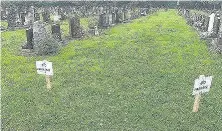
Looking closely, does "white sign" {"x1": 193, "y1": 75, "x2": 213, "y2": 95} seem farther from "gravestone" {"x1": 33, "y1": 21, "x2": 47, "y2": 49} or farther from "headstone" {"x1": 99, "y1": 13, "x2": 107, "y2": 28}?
"headstone" {"x1": 99, "y1": 13, "x2": 107, "y2": 28}

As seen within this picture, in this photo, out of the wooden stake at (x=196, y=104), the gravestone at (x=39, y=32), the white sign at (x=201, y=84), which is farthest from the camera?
the gravestone at (x=39, y=32)

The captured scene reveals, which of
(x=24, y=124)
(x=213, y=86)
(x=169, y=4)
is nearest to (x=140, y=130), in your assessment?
(x=24, y=124)

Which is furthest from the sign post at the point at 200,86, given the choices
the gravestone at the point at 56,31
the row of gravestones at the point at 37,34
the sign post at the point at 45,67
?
the gravestone at the point at 56,31

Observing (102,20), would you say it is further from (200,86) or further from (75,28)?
(200,86)

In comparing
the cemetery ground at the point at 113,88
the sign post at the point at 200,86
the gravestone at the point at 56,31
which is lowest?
the cemetery ground at the point at 113,88

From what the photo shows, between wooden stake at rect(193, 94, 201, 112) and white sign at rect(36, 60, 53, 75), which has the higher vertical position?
white sign at rect(36, 60, 53, 75)

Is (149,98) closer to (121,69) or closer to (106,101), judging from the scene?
(106,101)

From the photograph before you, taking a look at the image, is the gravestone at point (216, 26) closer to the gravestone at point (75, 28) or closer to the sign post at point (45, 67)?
the gravestone at point (75, 28)

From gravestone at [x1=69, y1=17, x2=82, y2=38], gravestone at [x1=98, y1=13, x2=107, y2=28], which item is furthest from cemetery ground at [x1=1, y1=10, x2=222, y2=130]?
gravestone at [x1=98, y1=13, x2=107, y2=28]

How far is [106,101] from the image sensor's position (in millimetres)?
11320

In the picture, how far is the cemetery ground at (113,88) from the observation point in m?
10.0

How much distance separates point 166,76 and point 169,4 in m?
50.5

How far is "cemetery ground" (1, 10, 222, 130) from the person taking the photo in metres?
10.0

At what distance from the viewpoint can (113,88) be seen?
12.5 meters
